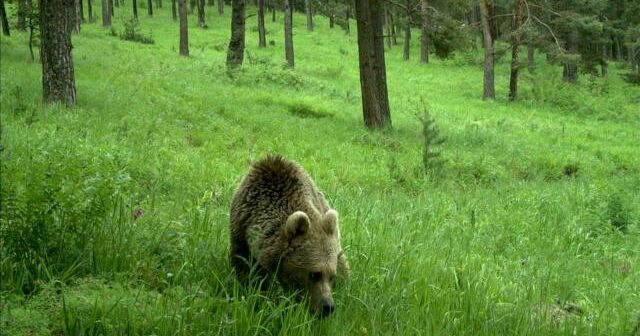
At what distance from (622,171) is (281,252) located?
17.4m

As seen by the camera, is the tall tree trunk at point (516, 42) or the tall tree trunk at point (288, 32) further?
the tall tree trunk at point (288, 32)

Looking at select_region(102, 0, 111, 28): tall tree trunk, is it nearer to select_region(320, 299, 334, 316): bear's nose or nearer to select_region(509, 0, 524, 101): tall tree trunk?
select_region(509, 0, 524, 101): tall tree trunk

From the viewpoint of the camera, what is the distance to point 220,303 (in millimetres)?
4297

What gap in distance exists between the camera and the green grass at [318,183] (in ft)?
14.0

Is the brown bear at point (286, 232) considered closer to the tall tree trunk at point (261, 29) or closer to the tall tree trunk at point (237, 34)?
the tall tree trunk at point (237, 34)

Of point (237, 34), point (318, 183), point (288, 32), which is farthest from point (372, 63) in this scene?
point (288, 32)

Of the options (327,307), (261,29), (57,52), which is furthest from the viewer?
(261,29)

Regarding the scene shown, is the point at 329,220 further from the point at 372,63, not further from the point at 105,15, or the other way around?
the point at 105,15

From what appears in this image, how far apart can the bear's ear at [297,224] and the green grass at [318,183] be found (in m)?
0.51

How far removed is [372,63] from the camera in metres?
18.6

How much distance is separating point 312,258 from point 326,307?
1.33 ft

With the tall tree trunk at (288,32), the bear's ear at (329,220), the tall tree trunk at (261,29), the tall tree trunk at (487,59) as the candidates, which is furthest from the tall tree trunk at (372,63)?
the tall tree trunk at (261,29)

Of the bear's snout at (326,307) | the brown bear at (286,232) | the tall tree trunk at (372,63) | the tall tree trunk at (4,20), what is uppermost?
the tall tree trunk at (4,20)

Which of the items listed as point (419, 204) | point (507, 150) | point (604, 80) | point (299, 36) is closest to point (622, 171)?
point (507, 150)
